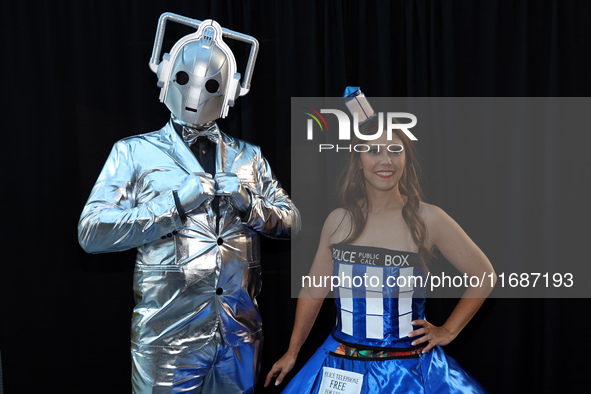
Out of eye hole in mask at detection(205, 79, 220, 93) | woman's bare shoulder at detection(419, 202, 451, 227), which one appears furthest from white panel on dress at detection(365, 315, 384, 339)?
eye hole in mask at detection(205, 79, 220, 93)

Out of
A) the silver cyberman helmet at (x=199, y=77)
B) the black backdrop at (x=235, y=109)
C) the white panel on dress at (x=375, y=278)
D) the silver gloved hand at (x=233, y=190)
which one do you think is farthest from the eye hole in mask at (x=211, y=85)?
the white panel on dress at (x=375, y=278)

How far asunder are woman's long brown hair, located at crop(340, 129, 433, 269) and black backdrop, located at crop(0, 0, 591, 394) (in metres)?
0.36

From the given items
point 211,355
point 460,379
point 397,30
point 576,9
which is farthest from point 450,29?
point 211,355

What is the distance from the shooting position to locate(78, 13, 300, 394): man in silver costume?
5.32 feet

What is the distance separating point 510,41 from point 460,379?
4.86ft

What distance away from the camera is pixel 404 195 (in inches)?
73.4

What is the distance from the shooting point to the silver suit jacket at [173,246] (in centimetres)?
163

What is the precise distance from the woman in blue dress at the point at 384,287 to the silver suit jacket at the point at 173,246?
263 mm

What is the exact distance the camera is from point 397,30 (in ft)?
7.48

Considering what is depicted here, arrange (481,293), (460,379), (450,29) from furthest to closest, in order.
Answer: (450,29), (481,293), (460,379)

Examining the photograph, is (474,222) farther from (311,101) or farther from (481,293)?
(311,101)

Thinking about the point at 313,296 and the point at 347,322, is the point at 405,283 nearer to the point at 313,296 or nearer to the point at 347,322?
the point at 347,322

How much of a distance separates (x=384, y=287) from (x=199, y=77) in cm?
94

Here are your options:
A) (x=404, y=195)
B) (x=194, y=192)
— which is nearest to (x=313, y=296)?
(x=404, y=195)
